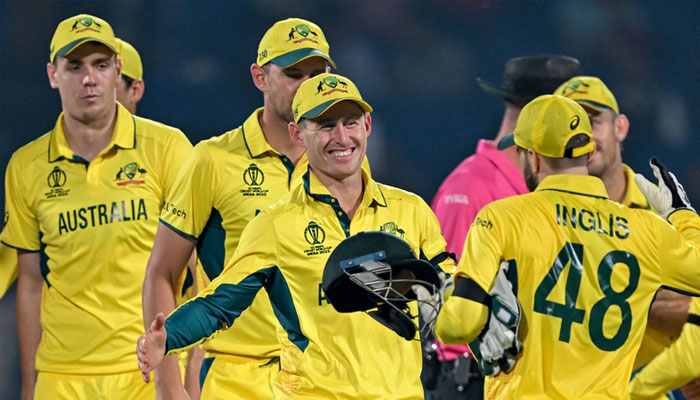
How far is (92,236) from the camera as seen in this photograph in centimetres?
426

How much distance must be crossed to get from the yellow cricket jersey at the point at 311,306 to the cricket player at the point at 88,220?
4.01ft

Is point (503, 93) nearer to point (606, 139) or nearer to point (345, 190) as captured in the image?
point (606, 139)

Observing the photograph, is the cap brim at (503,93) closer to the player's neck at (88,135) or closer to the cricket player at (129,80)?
the cricket player at (129,80)

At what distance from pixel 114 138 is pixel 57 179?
0.26m

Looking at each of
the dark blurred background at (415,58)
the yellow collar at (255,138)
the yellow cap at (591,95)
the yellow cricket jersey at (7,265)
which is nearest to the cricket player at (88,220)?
the yellow cricket jersey at (7,265)

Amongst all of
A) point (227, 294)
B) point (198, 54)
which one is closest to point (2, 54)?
point (198, 54)

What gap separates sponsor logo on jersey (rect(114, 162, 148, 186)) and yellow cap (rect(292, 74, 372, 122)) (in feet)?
3.89

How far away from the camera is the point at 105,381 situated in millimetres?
4273

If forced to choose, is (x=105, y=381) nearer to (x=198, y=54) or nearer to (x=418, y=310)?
(x=418, y=310)

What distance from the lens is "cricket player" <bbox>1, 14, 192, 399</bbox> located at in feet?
14.0

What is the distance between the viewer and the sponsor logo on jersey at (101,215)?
168 inches

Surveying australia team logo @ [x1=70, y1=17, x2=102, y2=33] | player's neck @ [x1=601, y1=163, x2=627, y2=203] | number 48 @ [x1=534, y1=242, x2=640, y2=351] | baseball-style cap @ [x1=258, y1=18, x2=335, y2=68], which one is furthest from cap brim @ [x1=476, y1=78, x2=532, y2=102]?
number 48 @ [x1=534, y1=242, x2=640, y2=351]

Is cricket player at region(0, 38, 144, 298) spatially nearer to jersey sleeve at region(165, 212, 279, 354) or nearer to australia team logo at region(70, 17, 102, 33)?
australia team logo at region(70, 17, 102, 33)

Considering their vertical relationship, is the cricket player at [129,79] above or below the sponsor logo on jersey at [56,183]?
above
